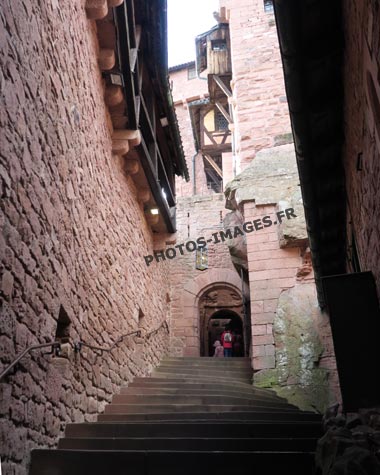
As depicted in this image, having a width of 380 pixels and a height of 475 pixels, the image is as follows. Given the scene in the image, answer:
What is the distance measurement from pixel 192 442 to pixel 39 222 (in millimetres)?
2180

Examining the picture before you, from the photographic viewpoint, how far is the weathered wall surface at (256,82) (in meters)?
10.6

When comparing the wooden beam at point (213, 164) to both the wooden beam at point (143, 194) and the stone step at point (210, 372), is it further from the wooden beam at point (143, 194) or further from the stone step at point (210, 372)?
the stone step at point (210, 372)

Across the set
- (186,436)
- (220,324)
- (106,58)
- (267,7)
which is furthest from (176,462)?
(267,7)

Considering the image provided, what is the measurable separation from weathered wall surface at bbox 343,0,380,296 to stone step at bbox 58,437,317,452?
1.54m

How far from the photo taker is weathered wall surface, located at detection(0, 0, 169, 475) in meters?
2.87

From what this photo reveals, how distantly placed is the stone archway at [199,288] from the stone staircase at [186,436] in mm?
5124

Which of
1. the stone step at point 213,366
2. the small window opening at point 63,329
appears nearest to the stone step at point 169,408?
the small window opening at point 63,329

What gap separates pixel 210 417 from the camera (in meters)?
4.77

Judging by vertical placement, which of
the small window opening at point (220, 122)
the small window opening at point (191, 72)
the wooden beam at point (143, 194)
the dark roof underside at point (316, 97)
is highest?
the small window opening at point (191, 72)

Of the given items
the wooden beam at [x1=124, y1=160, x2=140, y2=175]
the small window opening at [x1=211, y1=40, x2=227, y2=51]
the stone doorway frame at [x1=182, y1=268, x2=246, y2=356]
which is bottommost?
the stone doorway frame at [x1=182, y1=268, x2=246, y2=356]

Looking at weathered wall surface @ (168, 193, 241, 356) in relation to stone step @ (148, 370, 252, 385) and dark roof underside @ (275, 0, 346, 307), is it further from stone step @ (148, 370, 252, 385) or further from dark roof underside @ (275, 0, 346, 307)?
dark roof underside @ (275, 0, 346, 307)

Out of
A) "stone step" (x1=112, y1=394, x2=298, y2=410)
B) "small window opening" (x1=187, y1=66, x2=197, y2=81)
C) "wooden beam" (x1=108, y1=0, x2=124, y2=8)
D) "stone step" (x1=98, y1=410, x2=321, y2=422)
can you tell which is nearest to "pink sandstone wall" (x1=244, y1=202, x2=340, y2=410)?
"stone step" (x1=112, y1=394, x2=298, y2=410)

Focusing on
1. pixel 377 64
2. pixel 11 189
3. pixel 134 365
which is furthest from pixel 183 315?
pixel 377 64

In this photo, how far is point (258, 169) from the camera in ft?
30.4
